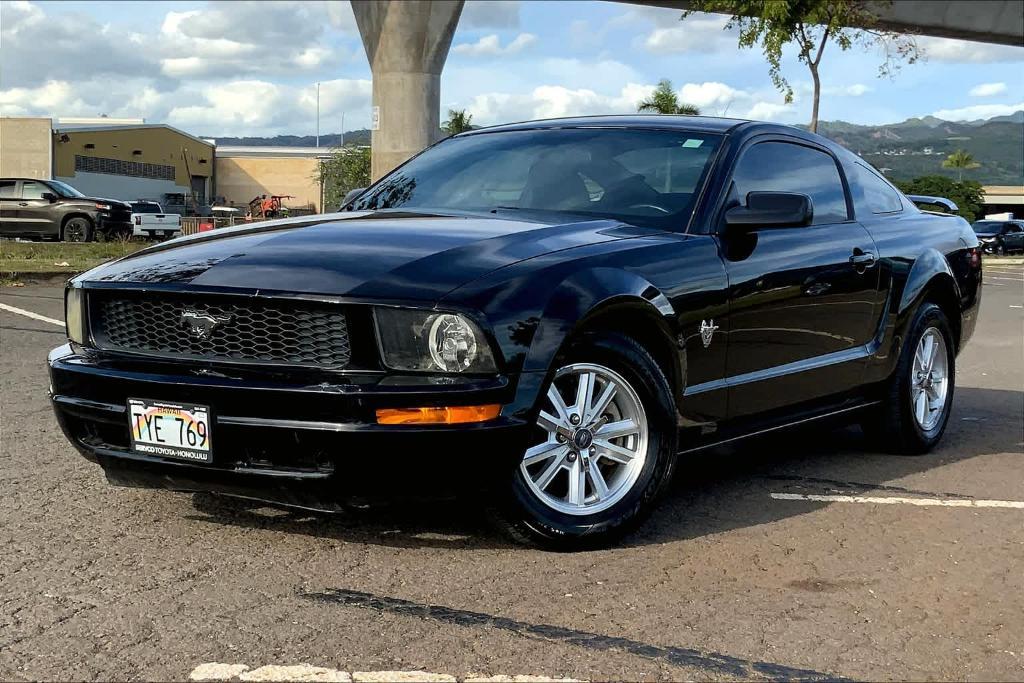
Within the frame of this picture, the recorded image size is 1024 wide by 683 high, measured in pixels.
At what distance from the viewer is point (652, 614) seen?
357 centimetres

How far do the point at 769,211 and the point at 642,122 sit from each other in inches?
35.4

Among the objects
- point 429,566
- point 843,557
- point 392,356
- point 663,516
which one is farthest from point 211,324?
point 843,557

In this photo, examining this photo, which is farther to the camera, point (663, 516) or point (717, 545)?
point (663, 516)

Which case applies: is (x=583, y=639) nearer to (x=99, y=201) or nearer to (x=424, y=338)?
(x=424, y=338)

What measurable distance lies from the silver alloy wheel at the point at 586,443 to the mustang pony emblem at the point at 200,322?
105 cm

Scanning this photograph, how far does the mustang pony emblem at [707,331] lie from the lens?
4621 mm

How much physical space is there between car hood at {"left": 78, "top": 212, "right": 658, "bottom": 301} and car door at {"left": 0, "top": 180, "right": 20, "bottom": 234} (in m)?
26.7

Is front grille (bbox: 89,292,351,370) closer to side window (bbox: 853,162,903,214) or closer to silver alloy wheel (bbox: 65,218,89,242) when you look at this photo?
side window (bbox: 853,162,903,214)

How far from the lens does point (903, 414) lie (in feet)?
20.4

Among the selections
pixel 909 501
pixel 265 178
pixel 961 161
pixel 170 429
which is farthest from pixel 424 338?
pixel 961 161

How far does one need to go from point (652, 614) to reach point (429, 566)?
764mm

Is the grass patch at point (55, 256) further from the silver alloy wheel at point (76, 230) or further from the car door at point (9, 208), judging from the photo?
the car door at point (9, 208)

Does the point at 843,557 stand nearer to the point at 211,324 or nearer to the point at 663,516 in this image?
the point at 663,516

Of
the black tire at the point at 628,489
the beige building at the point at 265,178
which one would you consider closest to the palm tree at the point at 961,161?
the beige building at the point at 265,178
